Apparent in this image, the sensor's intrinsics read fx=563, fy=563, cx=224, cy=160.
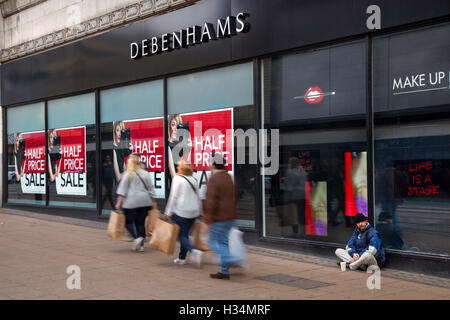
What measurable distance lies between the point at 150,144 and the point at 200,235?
4804 millimetres

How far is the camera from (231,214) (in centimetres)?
728

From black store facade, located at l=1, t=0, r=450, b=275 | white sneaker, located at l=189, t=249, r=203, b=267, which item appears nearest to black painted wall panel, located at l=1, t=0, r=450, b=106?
black store facade, located at l=1, t=0, r=450, b=275

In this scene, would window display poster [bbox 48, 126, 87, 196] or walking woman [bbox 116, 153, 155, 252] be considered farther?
window display poster [bbox 48, 126, 87, 196]

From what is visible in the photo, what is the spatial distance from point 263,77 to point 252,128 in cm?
93

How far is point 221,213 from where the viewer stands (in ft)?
23.7

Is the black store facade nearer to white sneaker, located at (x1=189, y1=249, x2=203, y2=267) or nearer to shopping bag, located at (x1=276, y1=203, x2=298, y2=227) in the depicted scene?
shopping bag, located at (x1=276, y1=203, x2=298, y2=227)

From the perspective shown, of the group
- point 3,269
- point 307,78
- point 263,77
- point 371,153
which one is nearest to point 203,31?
point 263,77

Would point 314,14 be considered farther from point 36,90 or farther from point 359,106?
point 36,90

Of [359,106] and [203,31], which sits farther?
[203,31]

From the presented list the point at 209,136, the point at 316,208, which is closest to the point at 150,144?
the point at 209,136

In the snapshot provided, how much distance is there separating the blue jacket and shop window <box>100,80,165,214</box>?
525 centimetres

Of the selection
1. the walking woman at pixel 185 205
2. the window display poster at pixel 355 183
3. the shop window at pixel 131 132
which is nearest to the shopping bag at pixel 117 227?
the walking woman at pixel 185 205

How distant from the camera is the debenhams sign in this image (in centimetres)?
1027

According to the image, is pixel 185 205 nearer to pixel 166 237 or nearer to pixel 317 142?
pixel 166 237
